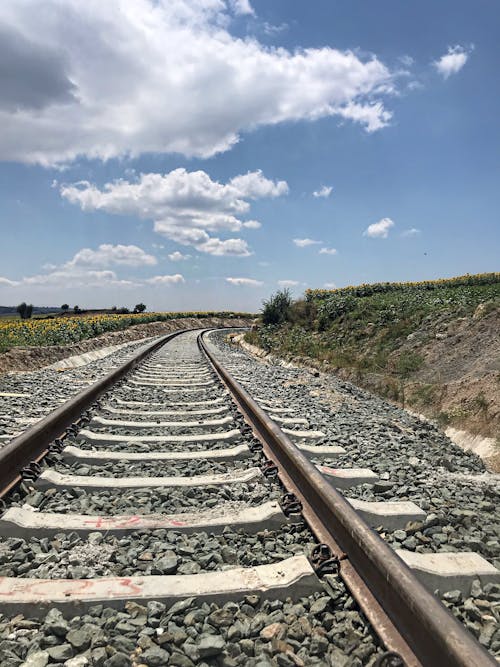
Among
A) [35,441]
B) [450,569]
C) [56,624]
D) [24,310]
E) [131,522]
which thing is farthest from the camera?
[24,310]

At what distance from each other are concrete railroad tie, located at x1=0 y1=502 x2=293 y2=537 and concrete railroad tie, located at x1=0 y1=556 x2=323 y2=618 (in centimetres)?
47

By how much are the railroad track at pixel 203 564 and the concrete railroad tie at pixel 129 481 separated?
0.5 inches

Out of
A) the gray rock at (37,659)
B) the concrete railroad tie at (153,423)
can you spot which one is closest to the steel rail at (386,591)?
the gray rock at (37,659)

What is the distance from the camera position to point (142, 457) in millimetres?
3725

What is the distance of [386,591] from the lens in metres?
1.80

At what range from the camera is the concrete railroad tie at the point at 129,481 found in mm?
3104

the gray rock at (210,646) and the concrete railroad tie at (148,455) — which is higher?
the concrete railroad tie at (148,455)

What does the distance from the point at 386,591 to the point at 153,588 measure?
91 cm

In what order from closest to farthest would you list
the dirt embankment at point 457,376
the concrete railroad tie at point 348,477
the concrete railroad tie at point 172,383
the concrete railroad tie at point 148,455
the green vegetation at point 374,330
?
1. the concrete railroad tie at point 348,477
2. the concrete railroad tie at point 148,455
3. the dirt embankment at point 457,376
4. the concrete railroad tie at point 172,383
5. the green vegetation at point 374,330

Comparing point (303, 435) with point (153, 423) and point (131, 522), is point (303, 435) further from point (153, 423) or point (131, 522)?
point (131, 522)

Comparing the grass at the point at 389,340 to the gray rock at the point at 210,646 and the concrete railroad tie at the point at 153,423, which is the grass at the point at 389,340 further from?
the gray rock at the point at 210,646

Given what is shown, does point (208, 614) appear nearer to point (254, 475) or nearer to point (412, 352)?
point (254, 475)

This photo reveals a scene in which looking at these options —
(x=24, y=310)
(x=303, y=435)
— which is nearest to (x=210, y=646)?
(x=303, y=435)

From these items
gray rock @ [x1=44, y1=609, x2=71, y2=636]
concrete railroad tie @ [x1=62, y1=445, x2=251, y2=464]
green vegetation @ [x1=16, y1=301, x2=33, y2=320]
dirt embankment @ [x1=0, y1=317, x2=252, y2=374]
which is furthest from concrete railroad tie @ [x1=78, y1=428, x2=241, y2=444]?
green vegetation @ [x1=16, y1=301, x2=33, y2=320]
